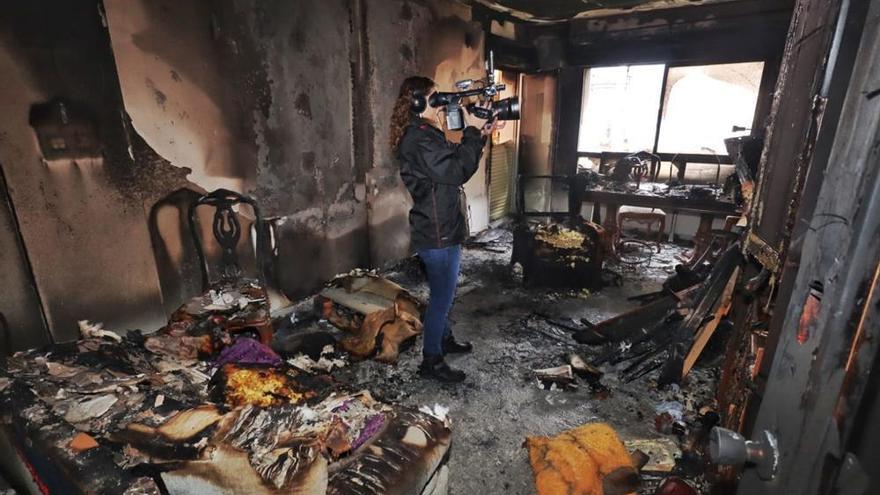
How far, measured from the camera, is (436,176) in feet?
9.07

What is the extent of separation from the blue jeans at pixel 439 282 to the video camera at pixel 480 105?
89 cm

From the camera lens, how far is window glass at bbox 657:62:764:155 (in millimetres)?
6164

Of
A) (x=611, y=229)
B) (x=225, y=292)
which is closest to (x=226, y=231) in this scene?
(x=225, y=292)

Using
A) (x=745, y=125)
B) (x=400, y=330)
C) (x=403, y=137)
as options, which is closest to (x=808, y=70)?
(x=403, y=137)

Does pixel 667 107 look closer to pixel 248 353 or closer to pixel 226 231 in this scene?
pixel 226 231

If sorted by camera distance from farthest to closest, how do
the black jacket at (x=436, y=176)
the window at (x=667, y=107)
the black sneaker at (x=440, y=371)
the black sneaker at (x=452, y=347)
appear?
the window at (x=667, y=107)
the black sneaker at (x=452, y=347)
the black sneaker at (x=440, y=371)
the black jacket at (x=436, y=176)

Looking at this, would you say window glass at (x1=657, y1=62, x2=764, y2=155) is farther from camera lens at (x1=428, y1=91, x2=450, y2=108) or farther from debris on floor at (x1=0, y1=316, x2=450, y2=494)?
debris on floor at (x1=0, y1=316, x2=450, y2=494)

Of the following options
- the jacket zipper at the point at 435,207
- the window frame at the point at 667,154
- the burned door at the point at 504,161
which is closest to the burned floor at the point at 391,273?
the jacket zipper at the point at 435,207

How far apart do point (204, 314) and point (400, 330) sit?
1.55 meters

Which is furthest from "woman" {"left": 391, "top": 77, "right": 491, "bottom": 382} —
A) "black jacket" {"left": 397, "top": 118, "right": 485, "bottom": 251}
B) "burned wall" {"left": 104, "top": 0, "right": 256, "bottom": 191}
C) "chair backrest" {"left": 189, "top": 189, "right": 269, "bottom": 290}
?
"burned wall" {"left": 104, "top": 0, "right": 256, "bottom": 191}

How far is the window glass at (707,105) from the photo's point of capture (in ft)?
20.2

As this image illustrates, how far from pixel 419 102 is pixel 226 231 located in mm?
2054

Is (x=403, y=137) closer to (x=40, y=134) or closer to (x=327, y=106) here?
(x=327, y=106)

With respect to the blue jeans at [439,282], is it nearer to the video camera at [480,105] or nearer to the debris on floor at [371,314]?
the debris on floor at [371,314]
